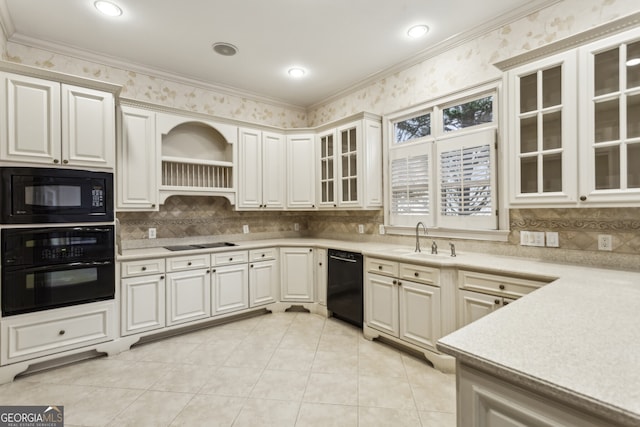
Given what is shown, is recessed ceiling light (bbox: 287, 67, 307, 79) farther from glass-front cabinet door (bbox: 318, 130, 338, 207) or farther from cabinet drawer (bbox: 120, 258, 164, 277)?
cabinet drawer (bbox: 120, 258, 164, 277)

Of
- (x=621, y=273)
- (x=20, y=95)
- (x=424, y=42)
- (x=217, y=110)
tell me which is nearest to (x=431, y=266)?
(x=621, y=273)

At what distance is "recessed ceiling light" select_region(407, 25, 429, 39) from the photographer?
2844 mm

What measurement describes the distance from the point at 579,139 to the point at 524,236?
88 cm

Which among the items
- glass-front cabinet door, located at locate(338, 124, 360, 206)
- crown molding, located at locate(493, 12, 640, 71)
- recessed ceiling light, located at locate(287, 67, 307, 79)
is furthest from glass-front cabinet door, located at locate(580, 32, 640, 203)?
A: recessed ceiling light, located at locate(287, 67, 307, 79)

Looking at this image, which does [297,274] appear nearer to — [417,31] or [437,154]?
[437,154]

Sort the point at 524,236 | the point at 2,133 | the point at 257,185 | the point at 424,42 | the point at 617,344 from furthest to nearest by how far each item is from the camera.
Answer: the point at 257,185
the point at 424,42
the point at 524,236
the point at 2,133
the point at 617,344

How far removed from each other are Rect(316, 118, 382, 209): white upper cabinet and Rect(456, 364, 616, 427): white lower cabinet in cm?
273

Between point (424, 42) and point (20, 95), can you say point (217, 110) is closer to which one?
point (20, 95)

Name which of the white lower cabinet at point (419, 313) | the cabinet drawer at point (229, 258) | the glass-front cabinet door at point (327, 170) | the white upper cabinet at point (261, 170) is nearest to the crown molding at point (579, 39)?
the white lower cabinet at point (419, 313)

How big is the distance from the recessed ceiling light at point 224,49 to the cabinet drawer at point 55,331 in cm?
271

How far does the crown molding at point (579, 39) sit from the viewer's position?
183 centimetres

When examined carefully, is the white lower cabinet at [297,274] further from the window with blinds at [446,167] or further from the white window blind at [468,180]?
the white window blind at [468,180]

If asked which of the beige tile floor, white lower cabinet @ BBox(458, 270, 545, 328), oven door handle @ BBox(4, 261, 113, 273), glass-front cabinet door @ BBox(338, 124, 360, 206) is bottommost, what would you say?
the beige tile floor

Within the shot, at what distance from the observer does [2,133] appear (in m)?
2.35
